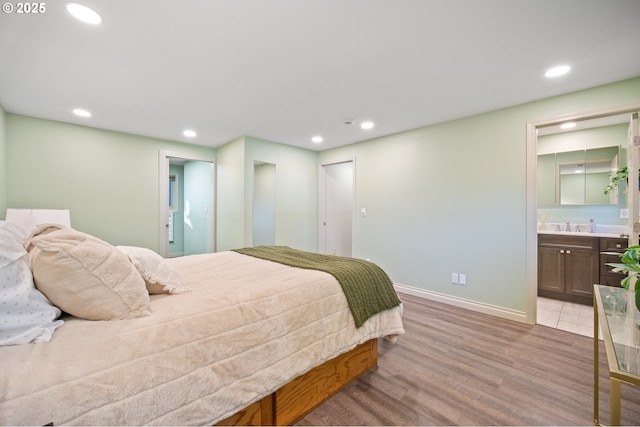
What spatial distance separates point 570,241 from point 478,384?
2.91m

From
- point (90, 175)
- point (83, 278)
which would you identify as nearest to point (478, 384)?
point (83, 278)

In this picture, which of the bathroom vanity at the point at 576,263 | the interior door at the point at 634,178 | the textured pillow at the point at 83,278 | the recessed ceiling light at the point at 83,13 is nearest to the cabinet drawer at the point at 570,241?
the bathroom vanity at the point at 576,263

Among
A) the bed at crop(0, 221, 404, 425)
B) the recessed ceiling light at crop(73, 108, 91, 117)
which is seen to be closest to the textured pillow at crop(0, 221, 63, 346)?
the bed at crop(0, 221, 404, 425)

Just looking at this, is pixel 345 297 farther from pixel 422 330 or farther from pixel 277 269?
pixel 422 330

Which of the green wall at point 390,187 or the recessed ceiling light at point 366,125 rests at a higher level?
the recessed ceiling light at point 366,125

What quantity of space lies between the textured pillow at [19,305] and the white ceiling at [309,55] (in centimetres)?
150

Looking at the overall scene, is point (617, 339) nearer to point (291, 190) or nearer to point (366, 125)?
point (366, 125)

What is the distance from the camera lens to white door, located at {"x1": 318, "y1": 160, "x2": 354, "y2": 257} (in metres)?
5.30

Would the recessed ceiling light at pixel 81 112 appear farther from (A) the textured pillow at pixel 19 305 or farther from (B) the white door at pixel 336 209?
(B) the white door at pixel 336 209

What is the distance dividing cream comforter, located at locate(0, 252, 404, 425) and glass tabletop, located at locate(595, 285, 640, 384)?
122 cm

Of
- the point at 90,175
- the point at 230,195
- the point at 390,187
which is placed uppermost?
the point at 90,175

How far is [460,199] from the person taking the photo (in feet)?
11.1

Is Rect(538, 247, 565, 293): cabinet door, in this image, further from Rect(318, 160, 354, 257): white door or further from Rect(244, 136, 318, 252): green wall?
Rect(244, 136, 318, 252): green wall

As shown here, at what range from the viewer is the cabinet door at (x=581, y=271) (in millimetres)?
3320
